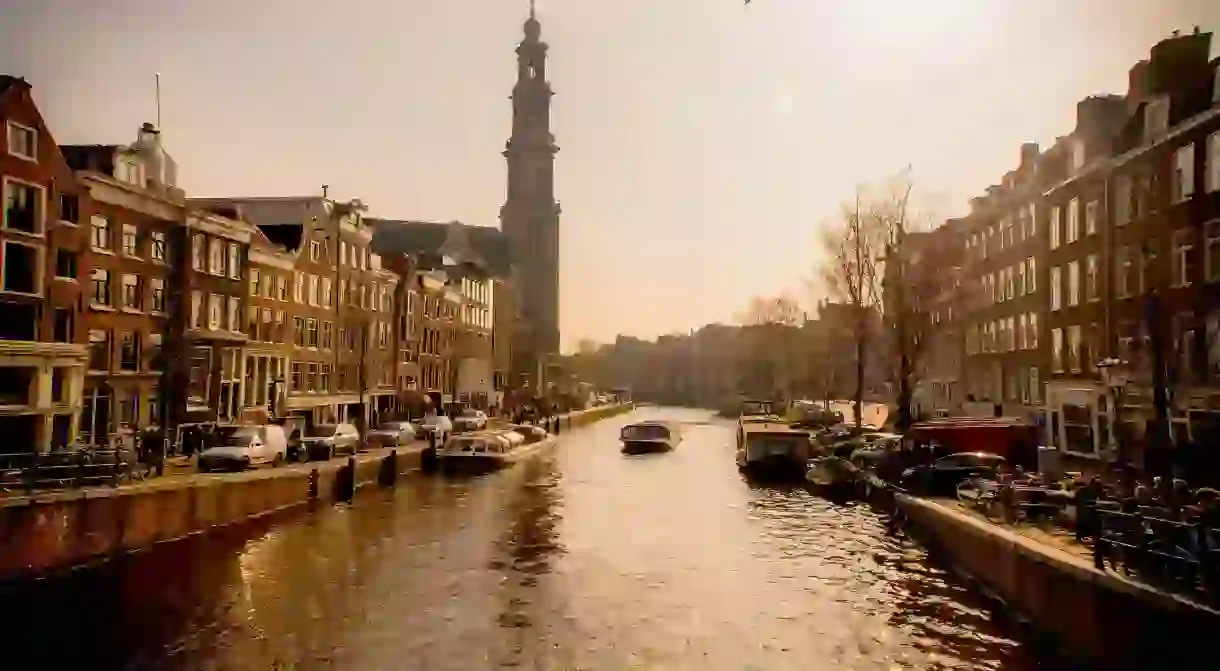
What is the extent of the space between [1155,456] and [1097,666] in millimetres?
17783

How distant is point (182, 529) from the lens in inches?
1393

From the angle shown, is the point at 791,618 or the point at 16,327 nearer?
the point at 791,618

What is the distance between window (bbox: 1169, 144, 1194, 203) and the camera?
3766 cm

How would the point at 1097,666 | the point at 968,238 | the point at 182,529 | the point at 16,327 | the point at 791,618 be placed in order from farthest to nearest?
1. the point at 968,238
2. the point at 16,327
3. the point at 182,529
4. the point at 791,618
5. the point at 1097,666

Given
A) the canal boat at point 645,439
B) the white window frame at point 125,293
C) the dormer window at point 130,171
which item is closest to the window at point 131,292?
the white window frame at point 125,293

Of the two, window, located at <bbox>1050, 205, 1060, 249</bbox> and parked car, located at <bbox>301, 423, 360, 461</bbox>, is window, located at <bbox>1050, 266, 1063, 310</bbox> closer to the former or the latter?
window, located at <bbox>1050, 205, 1060, 249</bbox>

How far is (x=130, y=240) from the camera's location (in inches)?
1929

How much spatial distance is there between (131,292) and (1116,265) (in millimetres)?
44093

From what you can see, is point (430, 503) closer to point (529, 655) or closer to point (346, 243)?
point (529, 655)

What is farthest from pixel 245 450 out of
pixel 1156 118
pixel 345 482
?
pixel 1156 118

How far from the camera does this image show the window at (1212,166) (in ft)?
117

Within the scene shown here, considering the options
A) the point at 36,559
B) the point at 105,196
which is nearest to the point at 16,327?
the point at 105,196

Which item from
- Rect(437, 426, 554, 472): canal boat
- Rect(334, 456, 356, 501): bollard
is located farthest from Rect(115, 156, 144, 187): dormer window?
Rect(437, 426, 554, 472): canal boat

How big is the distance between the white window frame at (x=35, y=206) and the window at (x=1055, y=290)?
46217mm
